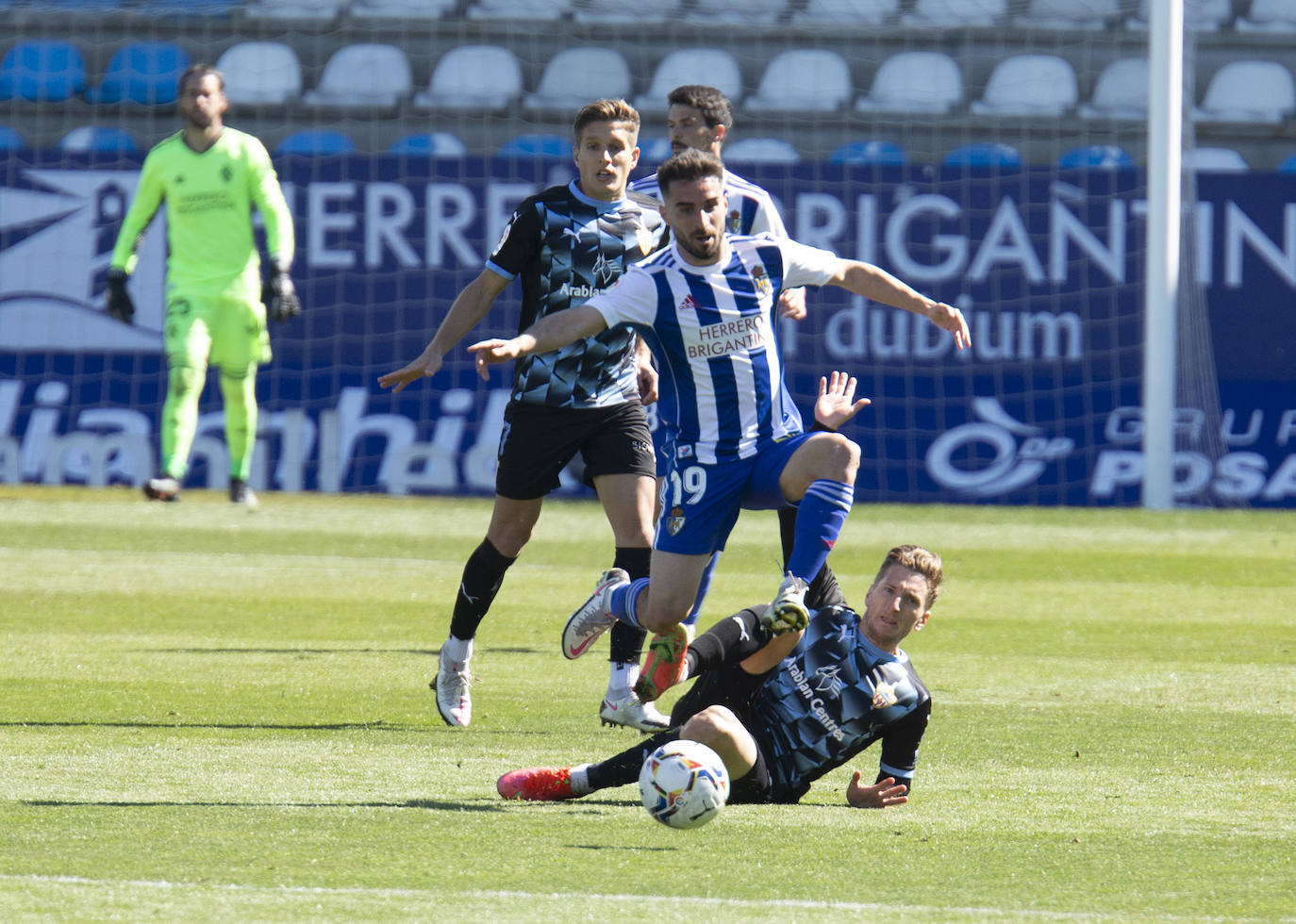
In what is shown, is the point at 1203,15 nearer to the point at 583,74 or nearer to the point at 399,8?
the point at 583,74

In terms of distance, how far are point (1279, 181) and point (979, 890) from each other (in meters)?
12.7

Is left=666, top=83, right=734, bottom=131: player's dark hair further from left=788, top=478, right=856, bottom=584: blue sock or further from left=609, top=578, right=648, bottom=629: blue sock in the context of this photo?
left=788, top=478, right=856, bottom=584: blue sock

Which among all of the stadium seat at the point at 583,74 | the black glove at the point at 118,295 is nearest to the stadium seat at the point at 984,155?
the stadium seat at the point at 583,74

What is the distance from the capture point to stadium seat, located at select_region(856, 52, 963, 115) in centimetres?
1834

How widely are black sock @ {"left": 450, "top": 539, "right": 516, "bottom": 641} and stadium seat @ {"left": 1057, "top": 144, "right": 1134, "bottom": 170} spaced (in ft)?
38.6

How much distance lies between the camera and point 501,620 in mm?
8828

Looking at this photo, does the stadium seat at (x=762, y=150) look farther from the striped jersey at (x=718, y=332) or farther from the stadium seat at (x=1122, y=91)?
the striped jersey at (x=718, y=332)

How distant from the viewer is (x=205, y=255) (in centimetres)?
1291

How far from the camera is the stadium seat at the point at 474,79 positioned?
18203mm

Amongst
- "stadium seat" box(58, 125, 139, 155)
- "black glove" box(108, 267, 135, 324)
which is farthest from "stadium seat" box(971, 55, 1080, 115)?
"black glove" box(108, 267, 135, 324)

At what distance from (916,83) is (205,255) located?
27.1 ft

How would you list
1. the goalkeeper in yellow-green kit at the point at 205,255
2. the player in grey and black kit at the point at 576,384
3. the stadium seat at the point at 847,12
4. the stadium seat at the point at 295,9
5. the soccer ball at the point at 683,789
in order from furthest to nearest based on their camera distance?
the stadium seat at the point at 847,12 → the stadium seat at the point at 295,9 → the goalkeeper in yellow-green kit at the point at 205,255 → the player in grey and black kit at the point at 576,384 → the soccer ball at the point at 683,789

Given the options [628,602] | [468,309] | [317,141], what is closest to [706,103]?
[468,309]

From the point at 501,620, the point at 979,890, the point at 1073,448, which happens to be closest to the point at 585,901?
the point at 979,890
